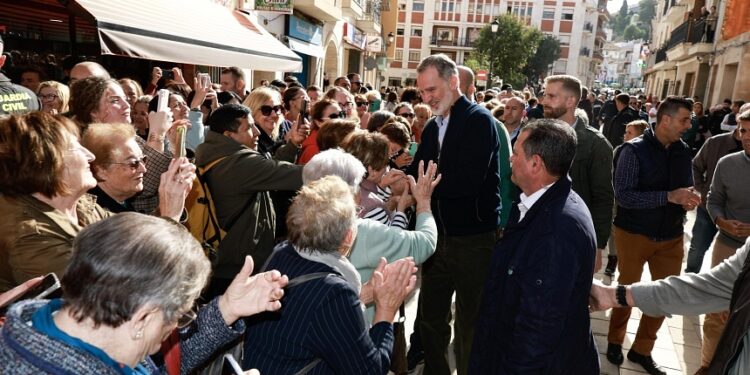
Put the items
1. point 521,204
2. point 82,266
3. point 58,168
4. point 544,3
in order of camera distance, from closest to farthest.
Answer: point 82,266 < point 58,168 < point 521,204 < point 544,3

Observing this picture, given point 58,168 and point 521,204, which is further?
point 521,204

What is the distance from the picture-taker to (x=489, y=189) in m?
3.65

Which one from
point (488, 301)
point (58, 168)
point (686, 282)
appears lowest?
point (488, 301)

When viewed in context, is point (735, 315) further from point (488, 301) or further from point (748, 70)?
point (748, 70)

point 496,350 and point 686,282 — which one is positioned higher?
point 686,282

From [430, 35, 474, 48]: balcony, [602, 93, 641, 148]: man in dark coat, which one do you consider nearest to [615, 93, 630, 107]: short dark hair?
[602, 93, 641, 148]: man in dark coat

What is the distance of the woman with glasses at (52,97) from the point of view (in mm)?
4445

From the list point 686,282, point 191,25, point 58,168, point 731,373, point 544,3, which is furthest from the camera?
point 544,3

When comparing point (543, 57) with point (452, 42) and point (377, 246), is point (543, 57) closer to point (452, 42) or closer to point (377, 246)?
point (452, 42)

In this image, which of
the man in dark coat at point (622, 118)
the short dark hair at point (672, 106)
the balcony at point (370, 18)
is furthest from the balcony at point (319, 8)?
the short dark hair at point (672, 106)

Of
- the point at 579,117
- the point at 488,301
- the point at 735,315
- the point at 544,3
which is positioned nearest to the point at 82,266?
the point at 488,301

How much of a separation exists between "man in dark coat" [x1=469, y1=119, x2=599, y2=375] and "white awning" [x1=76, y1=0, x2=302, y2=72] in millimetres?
4145

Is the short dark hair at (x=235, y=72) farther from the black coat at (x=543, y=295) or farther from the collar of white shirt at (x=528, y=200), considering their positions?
the black coat at (x=543, y=295)

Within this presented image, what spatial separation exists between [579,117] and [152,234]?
3.90m
